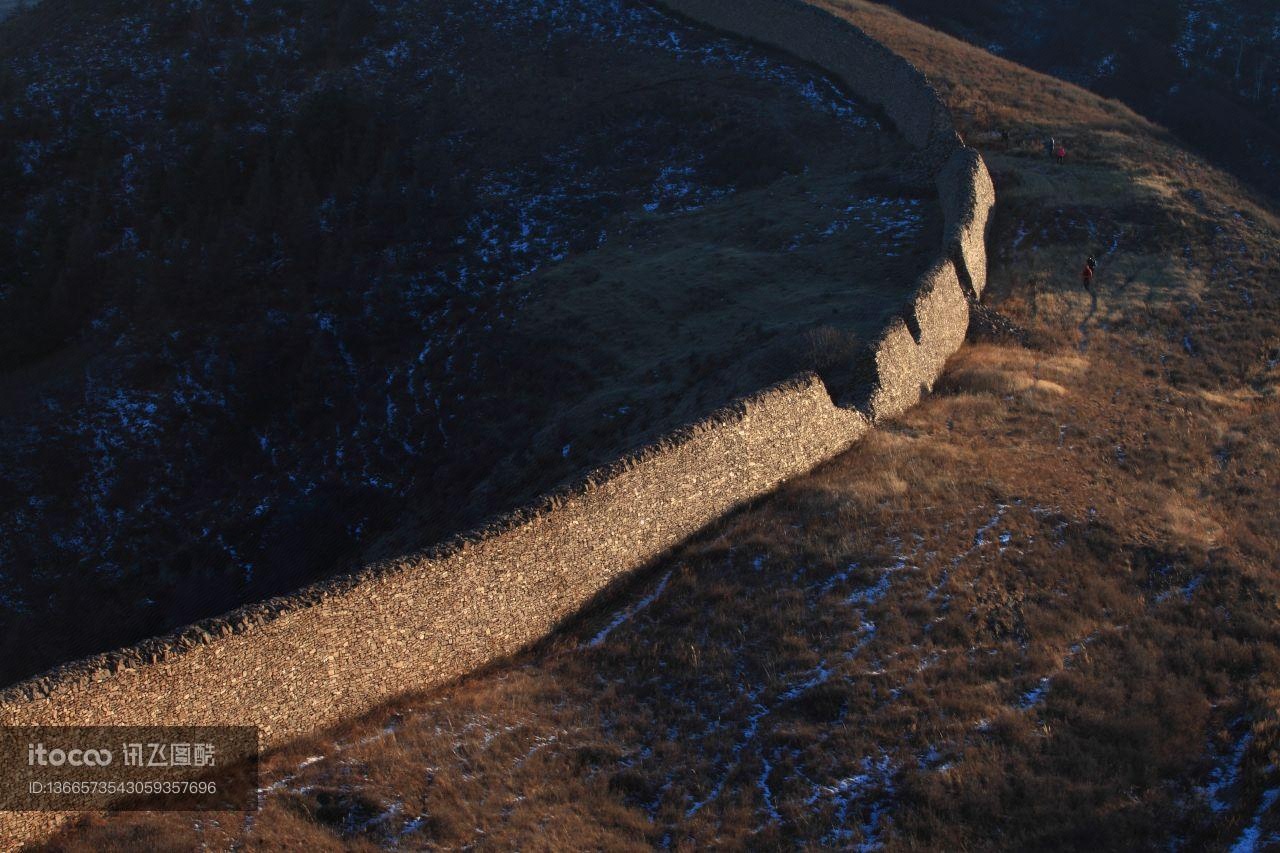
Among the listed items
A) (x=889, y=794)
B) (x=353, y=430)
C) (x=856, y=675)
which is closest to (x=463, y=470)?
(x=353, y=430)

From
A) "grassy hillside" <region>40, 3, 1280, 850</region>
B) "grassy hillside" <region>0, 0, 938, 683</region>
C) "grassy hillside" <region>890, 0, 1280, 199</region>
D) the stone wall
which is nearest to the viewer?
"grassy hillside" <region>40, 3, 1280, 850</region>

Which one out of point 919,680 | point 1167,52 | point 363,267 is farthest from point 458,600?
point 1167,52

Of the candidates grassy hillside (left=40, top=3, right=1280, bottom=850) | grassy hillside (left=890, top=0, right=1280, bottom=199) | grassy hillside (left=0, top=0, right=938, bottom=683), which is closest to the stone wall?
grassy hillside (left=40, top=3, right=1280, bottom=850)

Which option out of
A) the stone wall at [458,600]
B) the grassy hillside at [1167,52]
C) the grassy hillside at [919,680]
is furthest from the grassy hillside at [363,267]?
the grassy hillside at [1167,52]

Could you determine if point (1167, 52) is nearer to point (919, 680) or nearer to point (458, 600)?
point (919, 680)

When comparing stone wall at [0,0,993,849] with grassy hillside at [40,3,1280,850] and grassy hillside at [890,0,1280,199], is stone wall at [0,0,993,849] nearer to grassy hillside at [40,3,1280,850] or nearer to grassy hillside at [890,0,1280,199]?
grassy hillside at [40,3,1280,850]

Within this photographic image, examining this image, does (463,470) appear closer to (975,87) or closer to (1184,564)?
(1184,564)

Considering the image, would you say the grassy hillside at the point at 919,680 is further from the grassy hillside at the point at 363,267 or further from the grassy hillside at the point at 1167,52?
the grassy hillside at the point at 1167,52
